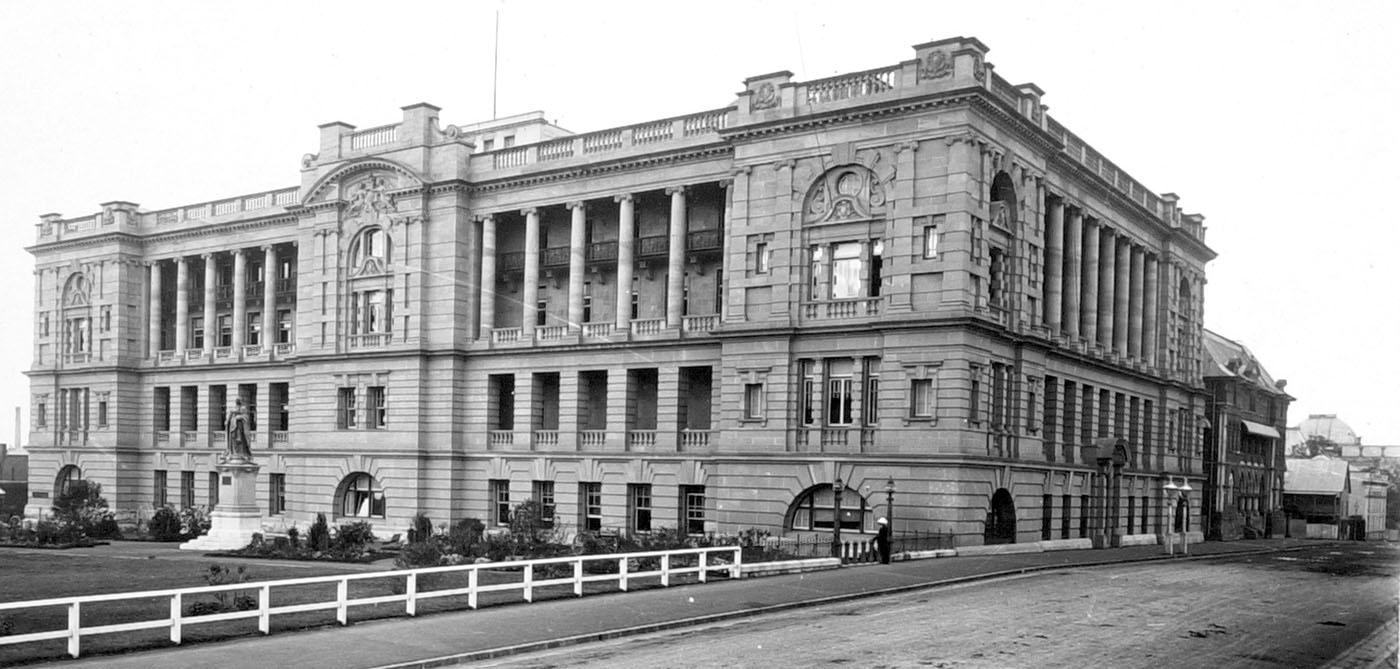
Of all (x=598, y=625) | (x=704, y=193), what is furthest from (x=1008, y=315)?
(x=598, y=625)

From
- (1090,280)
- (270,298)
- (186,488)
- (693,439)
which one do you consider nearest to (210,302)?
(270,298)

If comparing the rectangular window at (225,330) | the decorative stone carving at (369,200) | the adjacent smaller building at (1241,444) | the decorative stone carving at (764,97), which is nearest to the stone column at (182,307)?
the rectangular window at (225,330)

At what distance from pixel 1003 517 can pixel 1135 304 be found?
19.7 meters

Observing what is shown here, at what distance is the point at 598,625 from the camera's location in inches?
907

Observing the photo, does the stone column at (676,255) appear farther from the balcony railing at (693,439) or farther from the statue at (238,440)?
the statue at (238,440)

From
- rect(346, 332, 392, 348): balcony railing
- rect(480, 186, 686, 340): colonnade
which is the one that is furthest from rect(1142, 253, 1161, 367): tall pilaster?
rect(346, 332, 392, 348): balcony railing

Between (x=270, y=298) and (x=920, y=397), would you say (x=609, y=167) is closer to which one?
(x=920, y=397)

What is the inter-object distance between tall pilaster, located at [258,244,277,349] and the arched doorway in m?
38.1

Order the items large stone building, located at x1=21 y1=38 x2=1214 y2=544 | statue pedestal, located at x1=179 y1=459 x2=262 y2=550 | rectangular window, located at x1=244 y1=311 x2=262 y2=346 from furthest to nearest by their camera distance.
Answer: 1. rectangular window, located at x1=244 y1=311 x2=262 y2=346
2. statue pedestal, located at x1=179 y1=459 x2=262 y2=550
3. large stone building, located at x1=21 y1=38 x2=1214 y2=544

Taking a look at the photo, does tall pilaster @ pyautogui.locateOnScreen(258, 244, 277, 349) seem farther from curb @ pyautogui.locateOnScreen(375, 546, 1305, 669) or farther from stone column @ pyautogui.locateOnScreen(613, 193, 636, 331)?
curb @ pyautogui.locateOnScreen(375, 546, 1305, 669)

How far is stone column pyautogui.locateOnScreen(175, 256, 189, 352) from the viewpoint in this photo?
224 feet

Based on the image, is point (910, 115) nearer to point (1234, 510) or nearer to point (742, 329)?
point (742, 329)

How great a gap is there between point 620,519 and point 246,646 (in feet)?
101

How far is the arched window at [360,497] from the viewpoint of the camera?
56844 millimetres
